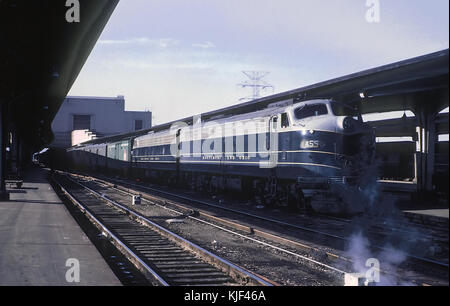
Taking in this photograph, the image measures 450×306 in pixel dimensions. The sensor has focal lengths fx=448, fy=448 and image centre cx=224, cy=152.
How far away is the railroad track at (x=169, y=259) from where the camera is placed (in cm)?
818

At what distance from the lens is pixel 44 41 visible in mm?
15688

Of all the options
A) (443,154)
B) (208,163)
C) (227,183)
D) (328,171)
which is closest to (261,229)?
(328,171)

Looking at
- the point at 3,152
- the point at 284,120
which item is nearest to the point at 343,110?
the point at 284,120

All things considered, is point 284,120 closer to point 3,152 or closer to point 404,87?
point 404,87

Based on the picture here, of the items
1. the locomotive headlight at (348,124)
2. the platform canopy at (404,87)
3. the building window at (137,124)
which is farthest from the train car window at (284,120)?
the building window at (137,124)

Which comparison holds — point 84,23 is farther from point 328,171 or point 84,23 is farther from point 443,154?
point 443,154

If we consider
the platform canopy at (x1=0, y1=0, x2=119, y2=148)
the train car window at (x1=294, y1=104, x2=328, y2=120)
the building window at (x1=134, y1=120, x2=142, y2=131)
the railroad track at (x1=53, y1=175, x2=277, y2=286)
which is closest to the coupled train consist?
the train car window at (x1=294, y1=104, x2=328, y2=120)

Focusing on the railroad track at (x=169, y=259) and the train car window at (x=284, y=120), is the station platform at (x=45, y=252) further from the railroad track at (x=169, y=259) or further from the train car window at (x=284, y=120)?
the train car window at (x=284, y=120)

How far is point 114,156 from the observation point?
47.6 metres

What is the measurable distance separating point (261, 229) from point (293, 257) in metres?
3.69

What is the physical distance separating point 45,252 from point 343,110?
9.51 m

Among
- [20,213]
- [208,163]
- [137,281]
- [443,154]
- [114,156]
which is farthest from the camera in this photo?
[114,156]

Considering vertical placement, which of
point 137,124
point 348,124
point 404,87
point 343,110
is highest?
point 137,124

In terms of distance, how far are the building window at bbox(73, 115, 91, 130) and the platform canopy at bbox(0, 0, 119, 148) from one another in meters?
61.9
